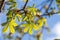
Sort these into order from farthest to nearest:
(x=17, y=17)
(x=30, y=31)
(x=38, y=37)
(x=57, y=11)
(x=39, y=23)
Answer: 1. (x=38, y=37)
2. (x=57, y=11)
3. (x=39, y=23)
4. (x=17, y=17)
5. (x=30, y=31)

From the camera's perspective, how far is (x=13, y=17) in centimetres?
154

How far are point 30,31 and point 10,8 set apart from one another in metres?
0.27

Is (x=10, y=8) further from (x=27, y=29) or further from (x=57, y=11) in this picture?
(x=57, y=11)

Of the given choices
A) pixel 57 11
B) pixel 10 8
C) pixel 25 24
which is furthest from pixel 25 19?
pixel 57 11

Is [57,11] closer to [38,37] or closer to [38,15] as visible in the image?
[38,15]

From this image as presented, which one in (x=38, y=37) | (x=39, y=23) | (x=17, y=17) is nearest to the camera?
(x=17, y=17)

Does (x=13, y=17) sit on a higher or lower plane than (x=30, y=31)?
higher

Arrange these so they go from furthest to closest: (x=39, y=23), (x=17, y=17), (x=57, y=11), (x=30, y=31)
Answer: (x=57, y=11), (x=39, y=23), (x=17, y=17), (x=30, y=31)

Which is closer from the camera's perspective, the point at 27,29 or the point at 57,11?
the point at 27,29

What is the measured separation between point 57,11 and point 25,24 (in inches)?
20.8

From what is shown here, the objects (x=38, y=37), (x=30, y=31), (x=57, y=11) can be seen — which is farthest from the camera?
(x=38, y=37)

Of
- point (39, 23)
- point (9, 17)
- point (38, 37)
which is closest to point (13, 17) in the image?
point (9, 17)

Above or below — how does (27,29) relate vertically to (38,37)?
below

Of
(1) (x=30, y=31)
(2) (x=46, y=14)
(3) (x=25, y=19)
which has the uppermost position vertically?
(2) (x=46, y=14)
